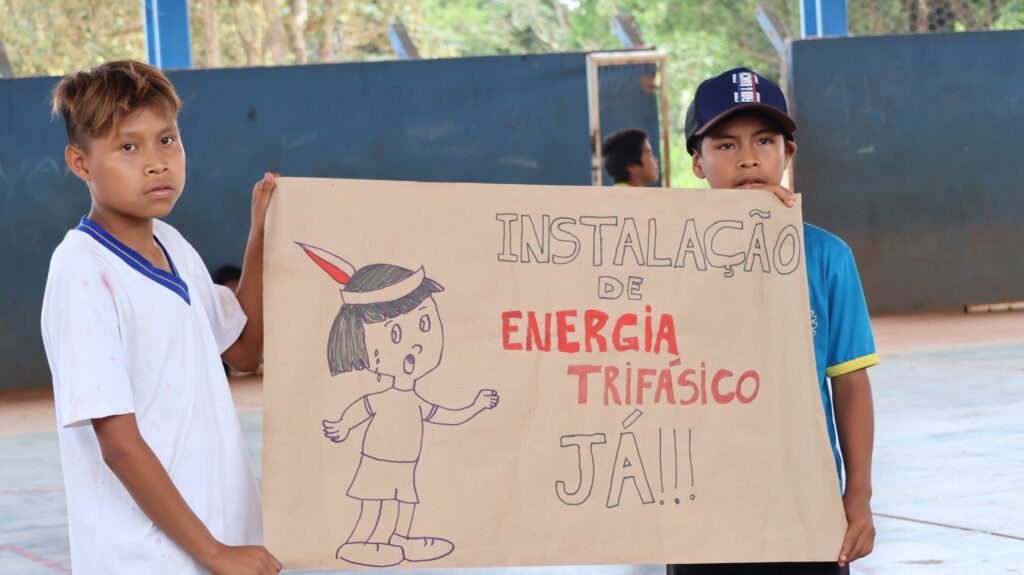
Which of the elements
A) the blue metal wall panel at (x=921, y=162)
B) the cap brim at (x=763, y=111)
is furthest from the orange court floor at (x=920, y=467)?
the cap brim at (x=763, y=111)

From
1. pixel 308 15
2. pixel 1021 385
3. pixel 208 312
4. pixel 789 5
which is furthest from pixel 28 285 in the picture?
pixel 789 5

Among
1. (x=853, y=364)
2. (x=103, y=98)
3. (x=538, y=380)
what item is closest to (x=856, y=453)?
(x=853, y=364)

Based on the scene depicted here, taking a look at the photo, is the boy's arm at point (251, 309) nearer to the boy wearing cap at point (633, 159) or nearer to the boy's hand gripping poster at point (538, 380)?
the boy's hand gripping poster at point (538, 380)

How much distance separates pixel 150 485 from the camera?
2119 mm

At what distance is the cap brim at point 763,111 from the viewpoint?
8.64 feet

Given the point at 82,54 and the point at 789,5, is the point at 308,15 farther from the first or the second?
the point at 789,5

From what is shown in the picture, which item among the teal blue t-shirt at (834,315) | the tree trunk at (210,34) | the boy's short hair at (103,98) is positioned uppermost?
the tree trunk at (210,34)

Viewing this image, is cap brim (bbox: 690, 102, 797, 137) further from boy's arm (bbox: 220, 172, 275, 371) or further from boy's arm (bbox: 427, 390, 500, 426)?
boy's arm (bbox: 220, 172, 275, 371)

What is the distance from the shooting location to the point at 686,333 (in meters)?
2.59

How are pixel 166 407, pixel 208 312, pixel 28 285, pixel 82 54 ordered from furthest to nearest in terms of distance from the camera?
pixel 82 54, pixel 28 285, pixel 208 312, pixel 166 407

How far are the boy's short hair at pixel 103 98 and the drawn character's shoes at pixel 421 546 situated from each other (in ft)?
2.77

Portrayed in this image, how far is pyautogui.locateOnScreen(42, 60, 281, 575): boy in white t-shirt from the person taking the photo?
213cm

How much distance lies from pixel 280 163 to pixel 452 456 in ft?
28.6

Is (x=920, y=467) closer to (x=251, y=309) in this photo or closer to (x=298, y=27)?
(x=251, y=309)
